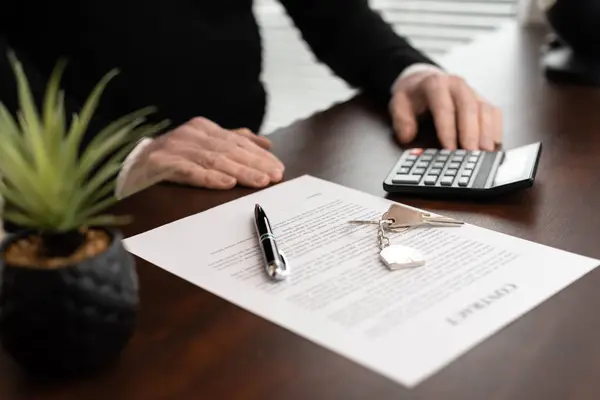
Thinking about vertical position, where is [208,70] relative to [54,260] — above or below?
below

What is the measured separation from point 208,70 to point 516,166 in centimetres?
60

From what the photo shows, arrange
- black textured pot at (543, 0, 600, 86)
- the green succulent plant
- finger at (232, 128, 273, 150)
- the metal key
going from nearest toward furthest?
1. the green succulent plant
2. the metal key
3. finger at (232, 128, 273, 150)
4. black textured pot at (543, 0, 600, 86)

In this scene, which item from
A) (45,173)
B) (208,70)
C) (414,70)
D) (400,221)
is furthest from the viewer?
(208,70)

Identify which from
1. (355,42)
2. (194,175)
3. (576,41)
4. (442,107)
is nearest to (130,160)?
(194,175)

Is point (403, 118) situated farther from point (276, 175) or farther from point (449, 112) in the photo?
point (276, 175)

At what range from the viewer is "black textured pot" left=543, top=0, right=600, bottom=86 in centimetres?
121

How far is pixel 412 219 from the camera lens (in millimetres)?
694

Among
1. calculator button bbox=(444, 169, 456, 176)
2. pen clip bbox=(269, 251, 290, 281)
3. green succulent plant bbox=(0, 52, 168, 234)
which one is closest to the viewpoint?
green succulent plant bbox=(0, 52, 168, 234)

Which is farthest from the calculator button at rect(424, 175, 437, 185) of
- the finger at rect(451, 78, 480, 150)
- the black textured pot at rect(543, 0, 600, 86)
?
the black textured pot at rect(543, 0, 600, 86)

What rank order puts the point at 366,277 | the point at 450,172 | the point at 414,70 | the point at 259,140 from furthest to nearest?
the point at 414,70
the point at 259,140
the point at 450,172
the point at 366,277

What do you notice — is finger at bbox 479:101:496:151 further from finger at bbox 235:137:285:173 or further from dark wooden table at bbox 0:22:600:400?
finger at bbox 235:137:285:173

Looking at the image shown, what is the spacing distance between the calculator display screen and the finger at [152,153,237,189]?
289 mm

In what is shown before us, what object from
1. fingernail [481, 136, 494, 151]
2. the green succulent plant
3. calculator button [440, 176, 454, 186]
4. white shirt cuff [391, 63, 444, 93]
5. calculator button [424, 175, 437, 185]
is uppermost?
the green succulent plant

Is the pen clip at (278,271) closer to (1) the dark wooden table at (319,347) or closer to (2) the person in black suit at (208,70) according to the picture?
(1) the dark wooden table at (319,347)
